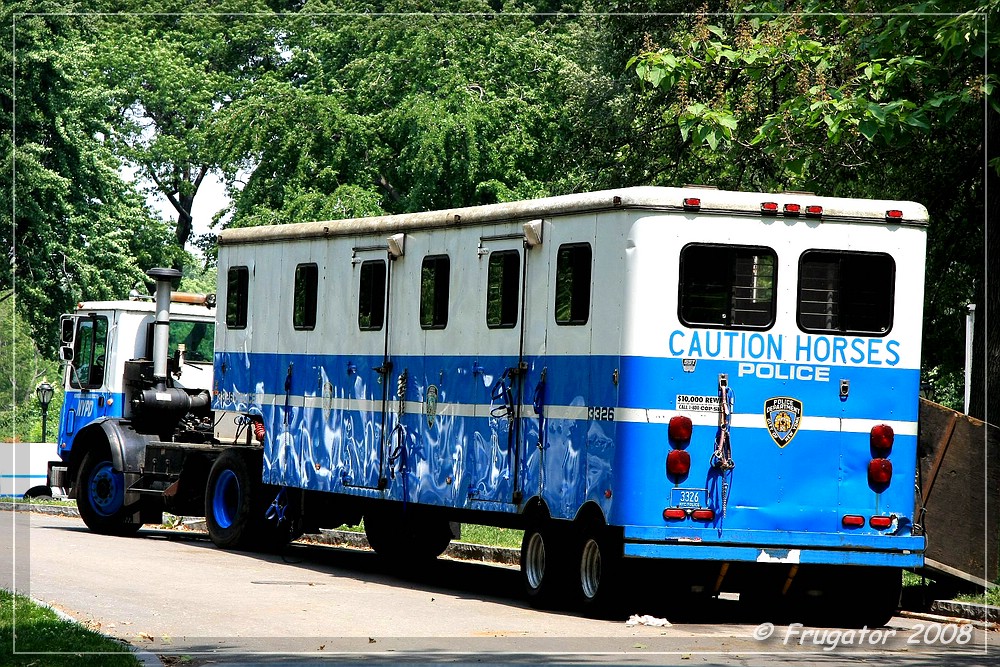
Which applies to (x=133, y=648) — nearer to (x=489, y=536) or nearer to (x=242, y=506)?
(x=242, y=506)

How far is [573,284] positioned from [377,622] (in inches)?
134

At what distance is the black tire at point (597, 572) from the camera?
13.2 m

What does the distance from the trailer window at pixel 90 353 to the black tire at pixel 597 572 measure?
1046 cm

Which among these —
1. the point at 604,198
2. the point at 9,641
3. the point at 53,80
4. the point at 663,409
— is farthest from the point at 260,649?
the point at 53,80

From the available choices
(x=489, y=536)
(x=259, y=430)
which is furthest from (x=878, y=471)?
(x=489, y=536)

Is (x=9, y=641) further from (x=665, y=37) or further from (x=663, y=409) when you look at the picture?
(x=665, y=37)

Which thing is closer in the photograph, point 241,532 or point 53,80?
point 241,532

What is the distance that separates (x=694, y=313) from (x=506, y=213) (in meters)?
2.49

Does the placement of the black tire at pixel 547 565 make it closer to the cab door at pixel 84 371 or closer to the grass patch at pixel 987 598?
the grass patch at pixel 987 598

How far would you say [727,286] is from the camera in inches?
523

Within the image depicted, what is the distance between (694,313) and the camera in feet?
43.4

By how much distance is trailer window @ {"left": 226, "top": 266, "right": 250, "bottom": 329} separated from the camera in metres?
19.8

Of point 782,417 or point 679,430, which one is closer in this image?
point 679,430

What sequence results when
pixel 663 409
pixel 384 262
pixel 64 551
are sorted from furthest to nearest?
pixel 64 551 → pixel 384 262 → pixel 663 409
